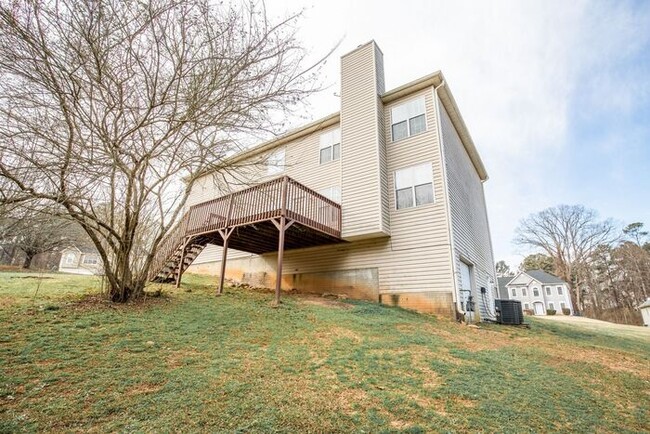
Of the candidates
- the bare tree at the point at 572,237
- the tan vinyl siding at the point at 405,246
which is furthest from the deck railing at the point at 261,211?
the bare tree at the point at 572,237

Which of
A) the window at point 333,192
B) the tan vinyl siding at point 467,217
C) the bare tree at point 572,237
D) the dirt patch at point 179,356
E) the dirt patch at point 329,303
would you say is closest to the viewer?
the dirt patch at point 179,356

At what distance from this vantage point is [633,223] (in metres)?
38.2

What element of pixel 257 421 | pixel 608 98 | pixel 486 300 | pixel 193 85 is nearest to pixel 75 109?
pixel 193 85

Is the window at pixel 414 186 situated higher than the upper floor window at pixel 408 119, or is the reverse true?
the upper floor window at pixel 408 119

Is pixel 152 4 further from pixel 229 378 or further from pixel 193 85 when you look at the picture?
pixel 229 378

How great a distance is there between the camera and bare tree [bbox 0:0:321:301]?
3.42 meters

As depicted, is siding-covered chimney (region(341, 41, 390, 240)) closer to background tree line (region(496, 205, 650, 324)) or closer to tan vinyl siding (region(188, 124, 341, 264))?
tan vinyl siding (region(188, 124, 341, 264))

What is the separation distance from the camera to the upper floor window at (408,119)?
34.6ft

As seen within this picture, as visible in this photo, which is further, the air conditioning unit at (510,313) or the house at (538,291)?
the house at (538,291)

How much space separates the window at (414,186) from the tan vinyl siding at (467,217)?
67cm

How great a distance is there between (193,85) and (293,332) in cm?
440

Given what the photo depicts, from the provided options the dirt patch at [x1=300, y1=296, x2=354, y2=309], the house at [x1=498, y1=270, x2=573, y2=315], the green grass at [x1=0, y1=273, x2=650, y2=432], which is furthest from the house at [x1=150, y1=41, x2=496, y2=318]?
the house at [x1=498, y1=270, x2=573, y2=315]

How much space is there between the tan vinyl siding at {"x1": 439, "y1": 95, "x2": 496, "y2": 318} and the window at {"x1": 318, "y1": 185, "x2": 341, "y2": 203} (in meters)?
3.92

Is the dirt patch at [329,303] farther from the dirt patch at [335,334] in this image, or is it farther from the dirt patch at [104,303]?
the dirt patch at [104,303]
